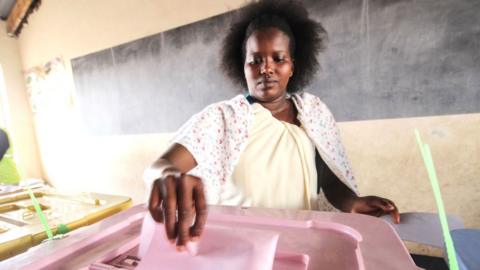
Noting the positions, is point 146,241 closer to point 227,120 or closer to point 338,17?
point 227,120

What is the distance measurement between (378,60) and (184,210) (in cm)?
127

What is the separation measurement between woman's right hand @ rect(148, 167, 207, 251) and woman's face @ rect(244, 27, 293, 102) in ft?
1.88

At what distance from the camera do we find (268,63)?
2.79 feet

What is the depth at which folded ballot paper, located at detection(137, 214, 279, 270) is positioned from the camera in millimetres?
314

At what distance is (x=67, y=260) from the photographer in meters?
0.43

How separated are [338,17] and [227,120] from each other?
2.96 ft

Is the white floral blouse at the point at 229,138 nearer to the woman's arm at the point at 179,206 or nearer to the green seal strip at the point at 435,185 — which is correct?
the woman's arm at the point at 179,206

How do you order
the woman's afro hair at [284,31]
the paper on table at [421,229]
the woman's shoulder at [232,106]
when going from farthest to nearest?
the woman's afro hair at [284,31] < the woman's shoulder at [232,106] < the paper on table at [421,229]

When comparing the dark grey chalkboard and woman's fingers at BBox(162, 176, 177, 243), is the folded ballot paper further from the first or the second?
the dark grey chalkboard

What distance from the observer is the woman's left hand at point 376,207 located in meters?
0.63

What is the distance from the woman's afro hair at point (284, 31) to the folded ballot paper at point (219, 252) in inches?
29.7

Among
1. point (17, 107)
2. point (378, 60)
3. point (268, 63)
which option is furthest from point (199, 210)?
point (17, 107)

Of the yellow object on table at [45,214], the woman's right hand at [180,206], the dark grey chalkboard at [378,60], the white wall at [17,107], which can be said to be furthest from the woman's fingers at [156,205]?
the white wall at [17,107]

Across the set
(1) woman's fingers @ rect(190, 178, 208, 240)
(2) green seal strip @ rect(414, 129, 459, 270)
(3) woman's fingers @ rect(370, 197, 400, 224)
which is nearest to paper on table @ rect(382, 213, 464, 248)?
(3) woman's fingers @ rect(370, 197, 400, 224)
